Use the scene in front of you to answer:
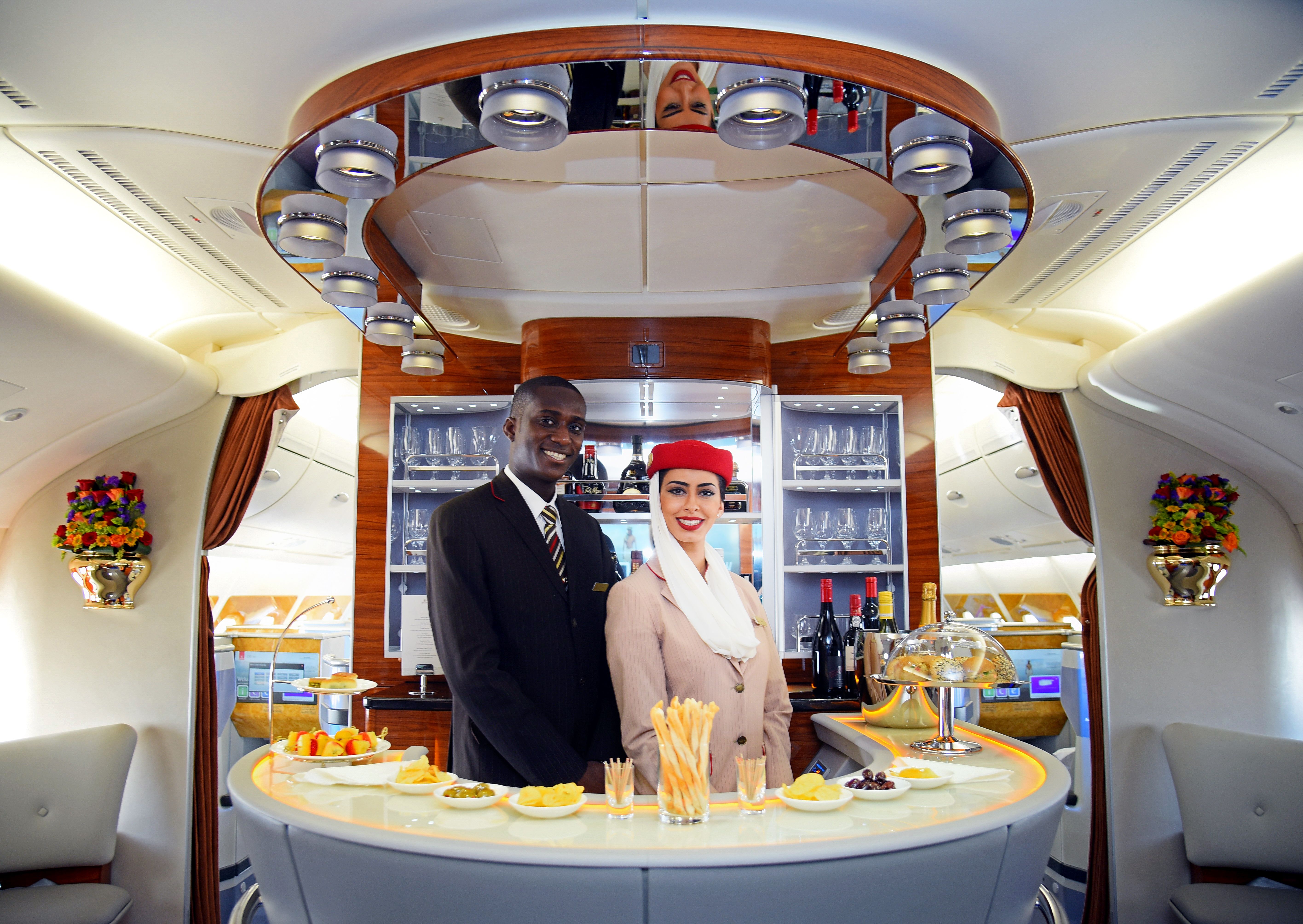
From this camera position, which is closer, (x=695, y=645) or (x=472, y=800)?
(x=472, y=800)

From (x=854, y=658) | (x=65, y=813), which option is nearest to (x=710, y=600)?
(x=854, y=658)

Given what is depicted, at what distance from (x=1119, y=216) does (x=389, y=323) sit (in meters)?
2.78

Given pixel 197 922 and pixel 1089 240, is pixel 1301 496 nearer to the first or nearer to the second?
pixel 1089 240

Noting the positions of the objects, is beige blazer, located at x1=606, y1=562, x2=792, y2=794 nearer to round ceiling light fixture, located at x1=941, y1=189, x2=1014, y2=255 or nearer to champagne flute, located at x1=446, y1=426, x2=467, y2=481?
round ceiling light fixture, located at x1=941, y1=189, x2=1014, y2=255

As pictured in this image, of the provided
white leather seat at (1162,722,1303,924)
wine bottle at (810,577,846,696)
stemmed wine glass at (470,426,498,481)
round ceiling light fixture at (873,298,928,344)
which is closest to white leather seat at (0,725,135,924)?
stemmed wine glass at (470,426,498,481)

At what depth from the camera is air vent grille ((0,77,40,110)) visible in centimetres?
239

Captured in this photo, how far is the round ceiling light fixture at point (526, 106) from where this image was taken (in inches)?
77.7

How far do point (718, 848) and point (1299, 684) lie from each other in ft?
14.6

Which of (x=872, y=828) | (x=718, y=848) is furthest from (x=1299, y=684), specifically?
(x=718, y=848)

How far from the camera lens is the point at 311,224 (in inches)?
98.5

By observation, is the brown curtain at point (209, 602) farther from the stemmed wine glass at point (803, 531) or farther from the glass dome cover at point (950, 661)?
the glass dome cover at point (950, 661)

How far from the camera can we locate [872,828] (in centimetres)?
178

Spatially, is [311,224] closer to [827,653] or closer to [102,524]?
[827,653]

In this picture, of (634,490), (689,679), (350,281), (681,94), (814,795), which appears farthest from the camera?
(634,490)
